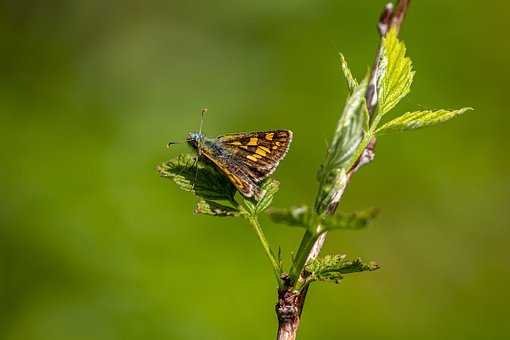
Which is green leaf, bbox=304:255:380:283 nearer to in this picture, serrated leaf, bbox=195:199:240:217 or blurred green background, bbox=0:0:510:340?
serrated leaf, bbox=195:199:240:217

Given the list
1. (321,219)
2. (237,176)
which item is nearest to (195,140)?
(237,176)

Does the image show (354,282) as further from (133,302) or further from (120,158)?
(120,158)

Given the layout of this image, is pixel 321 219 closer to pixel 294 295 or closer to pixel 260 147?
pixel 294 295

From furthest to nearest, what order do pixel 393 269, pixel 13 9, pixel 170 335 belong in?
pixel 13 9
pixel 393 269
pixel 170 335

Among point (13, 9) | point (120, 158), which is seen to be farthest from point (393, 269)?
point (13, 9)

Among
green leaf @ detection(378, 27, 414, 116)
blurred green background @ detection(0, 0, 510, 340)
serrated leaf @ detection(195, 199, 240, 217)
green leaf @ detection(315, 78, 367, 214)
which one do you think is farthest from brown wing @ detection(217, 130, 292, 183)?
blurred green background @ detection(0, 0, 510, 340)

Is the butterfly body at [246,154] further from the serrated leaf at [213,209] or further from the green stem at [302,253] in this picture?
the green stem at [302,253]
